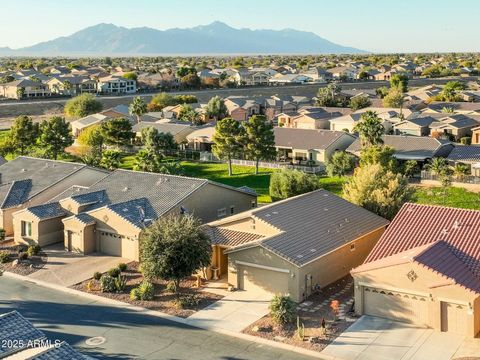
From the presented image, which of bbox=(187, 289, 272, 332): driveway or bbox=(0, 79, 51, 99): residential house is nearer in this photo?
bbox=(187, 289, 272, 332): driveway

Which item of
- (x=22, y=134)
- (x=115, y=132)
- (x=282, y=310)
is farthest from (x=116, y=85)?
(x=282, y=310)

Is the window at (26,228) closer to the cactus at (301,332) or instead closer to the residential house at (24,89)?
the cactus at (301,332)

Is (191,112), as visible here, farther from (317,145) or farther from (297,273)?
(297,273)

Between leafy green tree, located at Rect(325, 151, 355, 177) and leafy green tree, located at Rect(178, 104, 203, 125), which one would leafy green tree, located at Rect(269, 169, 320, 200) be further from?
leafy green tree, located at Rect(178, 104, 203, 125)

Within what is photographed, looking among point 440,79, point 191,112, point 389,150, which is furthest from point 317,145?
point 440,79

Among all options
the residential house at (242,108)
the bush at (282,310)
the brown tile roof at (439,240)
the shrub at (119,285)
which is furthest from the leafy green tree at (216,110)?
the bush at (282,310)

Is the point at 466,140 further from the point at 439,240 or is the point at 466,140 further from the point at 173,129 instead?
the point at 439,240

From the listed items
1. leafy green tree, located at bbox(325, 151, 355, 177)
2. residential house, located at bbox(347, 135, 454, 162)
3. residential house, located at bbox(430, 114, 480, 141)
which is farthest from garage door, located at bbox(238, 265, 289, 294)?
residential house, located at bbox(430, 114, 480, 141)
